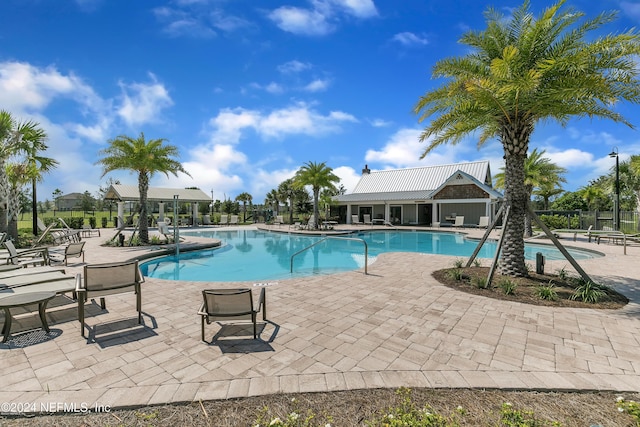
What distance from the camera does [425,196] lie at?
26.4m

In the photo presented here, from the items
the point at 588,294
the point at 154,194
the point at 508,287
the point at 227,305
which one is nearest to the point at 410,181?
the point at 154,194

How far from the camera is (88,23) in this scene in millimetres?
8258

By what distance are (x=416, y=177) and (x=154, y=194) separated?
26.7 m

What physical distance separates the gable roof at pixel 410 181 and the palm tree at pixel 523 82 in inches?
772

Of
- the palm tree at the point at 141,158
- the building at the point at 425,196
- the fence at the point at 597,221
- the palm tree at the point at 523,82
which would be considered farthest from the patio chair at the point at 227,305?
the fence at the point at 597,221

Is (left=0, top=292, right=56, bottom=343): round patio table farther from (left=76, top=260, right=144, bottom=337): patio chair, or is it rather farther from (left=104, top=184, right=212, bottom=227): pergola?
(left=104, top=184, right=212, bottom=227): pergola

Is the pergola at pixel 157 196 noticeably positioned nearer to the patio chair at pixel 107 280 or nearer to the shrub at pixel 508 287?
the patio chair at pixel 107 280

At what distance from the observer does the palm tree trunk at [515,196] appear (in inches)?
274

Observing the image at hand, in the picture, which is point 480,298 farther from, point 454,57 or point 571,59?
point 454,57

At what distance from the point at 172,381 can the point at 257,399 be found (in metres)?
0.91

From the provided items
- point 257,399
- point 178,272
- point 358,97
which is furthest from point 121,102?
point 257,399

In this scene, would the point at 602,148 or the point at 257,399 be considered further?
the point at 602,148

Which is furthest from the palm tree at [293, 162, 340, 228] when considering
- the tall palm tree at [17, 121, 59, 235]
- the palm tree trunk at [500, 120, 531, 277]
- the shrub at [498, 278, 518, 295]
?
the shrub at [498, 278, 518, 295]

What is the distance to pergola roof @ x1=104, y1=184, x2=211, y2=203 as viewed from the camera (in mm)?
24828
